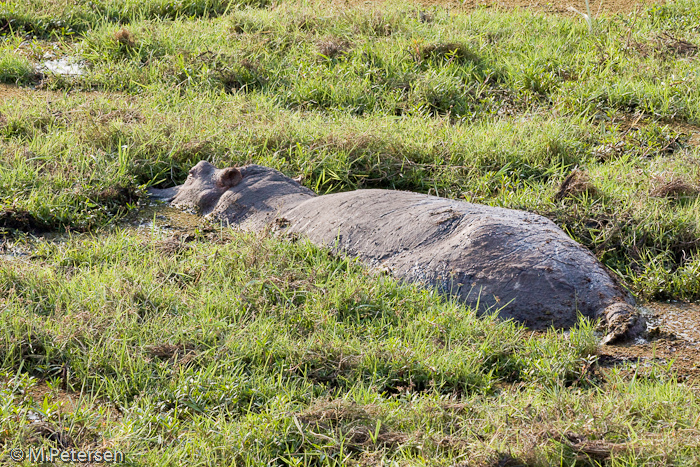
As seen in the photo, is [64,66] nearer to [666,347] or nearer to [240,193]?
[240,193]

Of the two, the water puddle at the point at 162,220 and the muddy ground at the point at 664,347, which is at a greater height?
the muddy ground at the point at 664,347

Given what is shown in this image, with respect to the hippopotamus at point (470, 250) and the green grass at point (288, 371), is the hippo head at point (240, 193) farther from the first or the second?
the green grass at point (288, 371)

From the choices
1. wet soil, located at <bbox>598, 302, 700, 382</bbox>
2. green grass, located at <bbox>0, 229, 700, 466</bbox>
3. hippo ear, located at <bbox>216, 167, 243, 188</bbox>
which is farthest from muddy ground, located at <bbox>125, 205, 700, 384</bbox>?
hippo ear, located at <bbox>216, 167, 243, 188</bbox>

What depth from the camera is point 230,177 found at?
4.60m

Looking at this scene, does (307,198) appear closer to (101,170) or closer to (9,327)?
(101,170)

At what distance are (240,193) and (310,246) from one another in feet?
2.60

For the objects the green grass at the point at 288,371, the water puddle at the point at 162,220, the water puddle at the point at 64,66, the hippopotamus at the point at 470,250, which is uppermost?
the water puddle at the point at 64,66

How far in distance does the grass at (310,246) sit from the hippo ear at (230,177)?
1.21 feet

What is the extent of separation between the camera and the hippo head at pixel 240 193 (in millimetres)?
4453

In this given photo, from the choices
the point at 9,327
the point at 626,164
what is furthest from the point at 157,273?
the point at 626,164

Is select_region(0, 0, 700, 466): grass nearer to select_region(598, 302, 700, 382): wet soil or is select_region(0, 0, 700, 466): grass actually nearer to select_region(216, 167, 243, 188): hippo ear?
select_region(598, 302, 700, 382): wet soil

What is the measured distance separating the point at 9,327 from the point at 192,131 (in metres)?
2.47

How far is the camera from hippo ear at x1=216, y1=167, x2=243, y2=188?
459 cm

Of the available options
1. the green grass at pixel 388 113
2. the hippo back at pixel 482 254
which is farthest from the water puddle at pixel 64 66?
the hippo back at pixel 482 254
